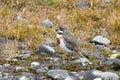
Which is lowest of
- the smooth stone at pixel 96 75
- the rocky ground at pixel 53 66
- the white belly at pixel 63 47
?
the rocky ground at pixel 53 66

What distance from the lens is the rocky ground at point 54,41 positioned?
8.12 m

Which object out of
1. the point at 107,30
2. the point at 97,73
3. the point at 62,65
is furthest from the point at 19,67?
the point at 107,30

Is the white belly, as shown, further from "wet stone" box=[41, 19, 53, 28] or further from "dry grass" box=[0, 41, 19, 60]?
"wet stone" box=[41, 19, 53, 28]

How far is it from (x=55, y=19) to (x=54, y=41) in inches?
61.4

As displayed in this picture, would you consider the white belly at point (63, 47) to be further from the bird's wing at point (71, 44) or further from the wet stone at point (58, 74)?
the wet stone at point (58, 74)

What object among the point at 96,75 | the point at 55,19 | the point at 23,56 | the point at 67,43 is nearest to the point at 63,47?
the point at 67,43

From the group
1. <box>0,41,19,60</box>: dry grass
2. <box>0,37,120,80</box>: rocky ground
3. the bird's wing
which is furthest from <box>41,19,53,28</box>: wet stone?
the bird's wing

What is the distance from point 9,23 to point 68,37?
2.13m

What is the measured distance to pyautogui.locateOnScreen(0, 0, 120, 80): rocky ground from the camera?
8.12 m

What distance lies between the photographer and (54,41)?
10.0m

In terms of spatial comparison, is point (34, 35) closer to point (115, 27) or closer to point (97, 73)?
point (115, 27)

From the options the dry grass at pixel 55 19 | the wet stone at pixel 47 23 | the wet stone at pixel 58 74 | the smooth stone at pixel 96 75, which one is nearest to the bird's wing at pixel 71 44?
the dry grass at pixel 55 19

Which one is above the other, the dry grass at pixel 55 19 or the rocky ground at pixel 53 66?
the dry grass at pixel 55 19

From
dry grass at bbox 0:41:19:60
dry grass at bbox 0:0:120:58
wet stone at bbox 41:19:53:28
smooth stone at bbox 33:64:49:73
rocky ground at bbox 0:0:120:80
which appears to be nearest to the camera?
rocky ground at bbox 0:0:120:80
